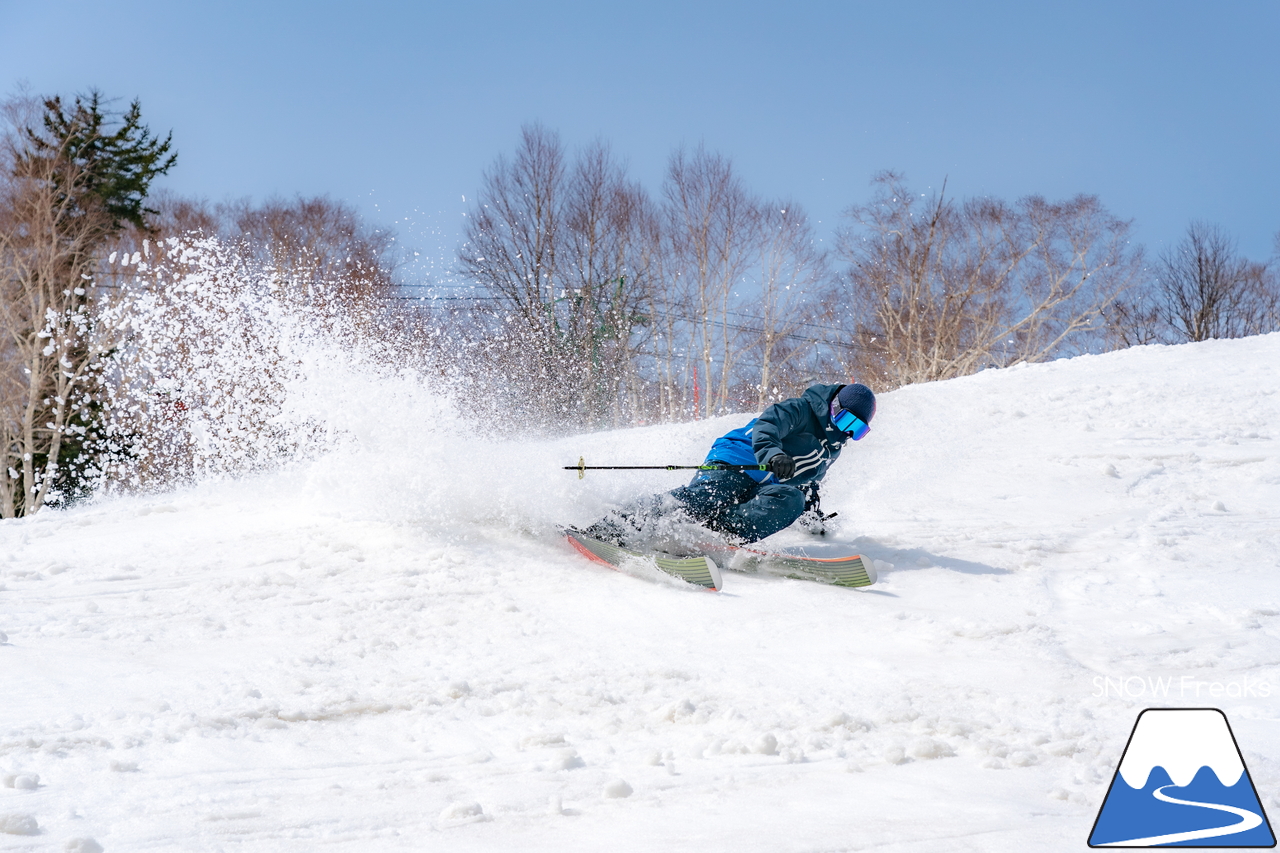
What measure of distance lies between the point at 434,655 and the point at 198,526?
10.3 ft

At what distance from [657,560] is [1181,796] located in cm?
271

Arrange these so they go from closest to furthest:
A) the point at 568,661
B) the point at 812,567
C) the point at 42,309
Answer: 1. the point at 568,661
2. the point at 812,567
3. the point at 42,309

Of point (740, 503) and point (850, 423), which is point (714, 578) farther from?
point (850, 423)

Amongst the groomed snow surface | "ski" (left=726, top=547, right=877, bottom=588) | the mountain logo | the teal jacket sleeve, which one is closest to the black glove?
the teal jacket sleeve

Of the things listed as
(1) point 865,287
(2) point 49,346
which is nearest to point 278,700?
(2) point 49,346

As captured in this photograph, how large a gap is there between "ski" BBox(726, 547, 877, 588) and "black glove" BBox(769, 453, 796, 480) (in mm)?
420

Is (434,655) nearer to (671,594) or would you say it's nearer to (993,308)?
(671,594)

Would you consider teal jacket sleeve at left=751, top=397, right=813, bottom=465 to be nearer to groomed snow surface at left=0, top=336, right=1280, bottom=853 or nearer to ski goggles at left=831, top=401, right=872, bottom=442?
ski goggles at left=831, top=401, right=872, bottom=442

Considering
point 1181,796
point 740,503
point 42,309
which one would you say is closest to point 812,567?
point 740,503

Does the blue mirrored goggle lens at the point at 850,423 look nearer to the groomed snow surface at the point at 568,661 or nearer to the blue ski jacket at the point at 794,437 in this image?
the blue ski jacket at the point at 794,437

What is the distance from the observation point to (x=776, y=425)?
16.4 ft

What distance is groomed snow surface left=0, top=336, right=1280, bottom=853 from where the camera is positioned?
2.14 metres

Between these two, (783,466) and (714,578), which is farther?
(783,466)

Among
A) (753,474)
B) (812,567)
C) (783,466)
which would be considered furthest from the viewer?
(753,474)
